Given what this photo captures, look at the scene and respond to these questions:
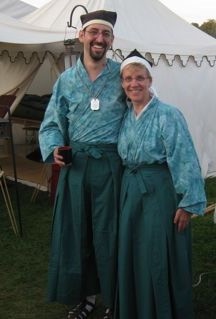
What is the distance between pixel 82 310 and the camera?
282cm

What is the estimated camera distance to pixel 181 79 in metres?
6.32

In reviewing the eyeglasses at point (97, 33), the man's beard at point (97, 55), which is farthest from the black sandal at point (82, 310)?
the eyeglasses at point (97, 33)

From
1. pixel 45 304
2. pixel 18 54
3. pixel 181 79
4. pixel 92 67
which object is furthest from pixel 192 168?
pixel 181 79

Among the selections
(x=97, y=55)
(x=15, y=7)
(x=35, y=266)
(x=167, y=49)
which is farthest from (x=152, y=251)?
(x=15, y=7)

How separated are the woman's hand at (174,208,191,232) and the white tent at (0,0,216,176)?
3.28 metres

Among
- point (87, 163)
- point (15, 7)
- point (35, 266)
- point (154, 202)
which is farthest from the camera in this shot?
point (15, 7)

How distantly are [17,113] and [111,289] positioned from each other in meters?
4.71

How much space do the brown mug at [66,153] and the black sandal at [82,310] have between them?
2.99ft

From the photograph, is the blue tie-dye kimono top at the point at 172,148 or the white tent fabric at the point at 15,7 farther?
the white tent fabric at the point at 15,7

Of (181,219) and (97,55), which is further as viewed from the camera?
(97,55)

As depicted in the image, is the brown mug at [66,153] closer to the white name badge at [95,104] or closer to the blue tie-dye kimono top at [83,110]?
the blue tie-dye kimono top at [83,110]

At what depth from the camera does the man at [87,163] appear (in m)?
2.44

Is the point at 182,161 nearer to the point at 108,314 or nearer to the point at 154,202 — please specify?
the point at 154,202

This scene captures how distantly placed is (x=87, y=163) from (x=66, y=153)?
16 cm
